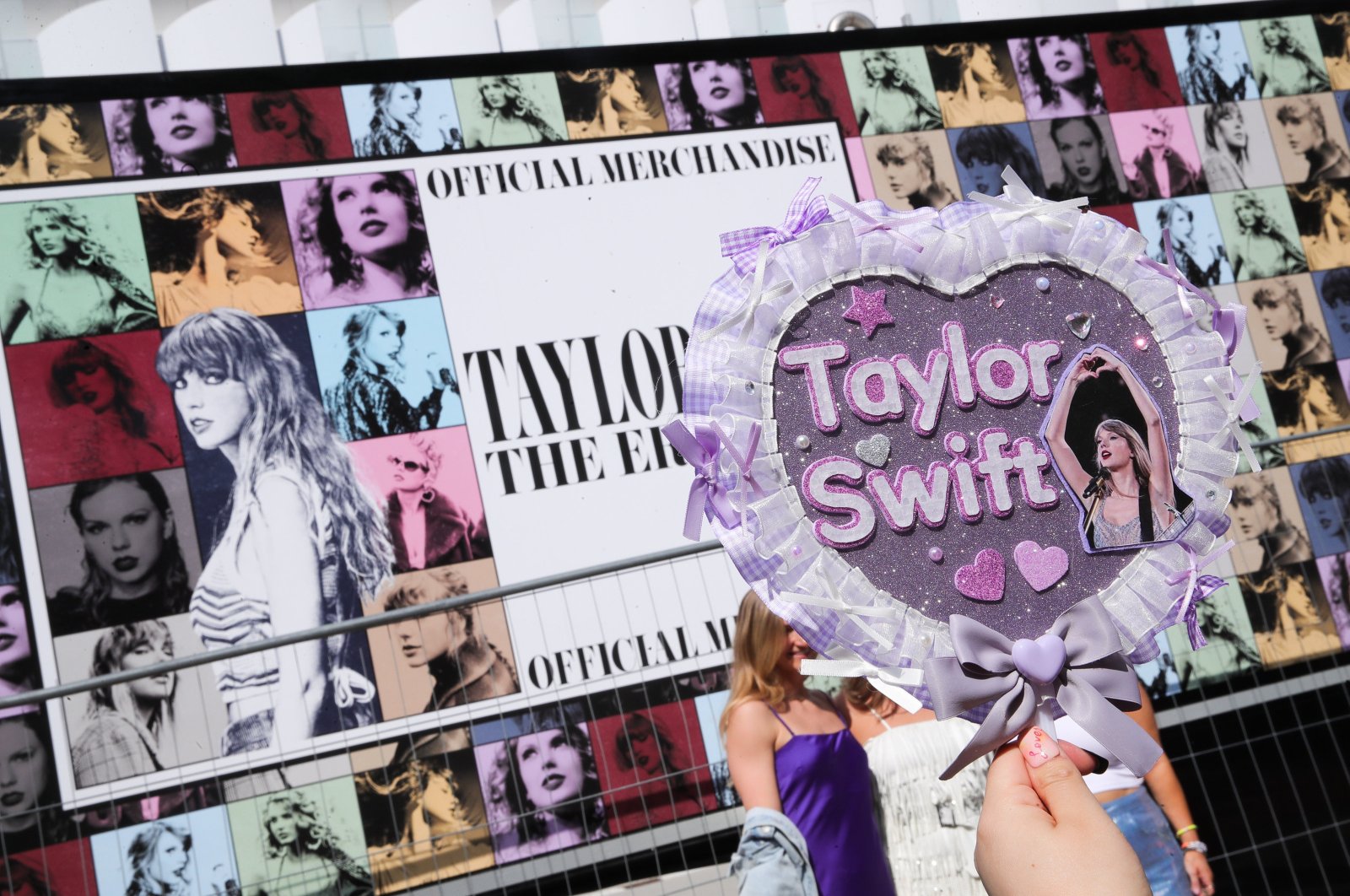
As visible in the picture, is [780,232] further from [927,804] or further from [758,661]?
[927,804]

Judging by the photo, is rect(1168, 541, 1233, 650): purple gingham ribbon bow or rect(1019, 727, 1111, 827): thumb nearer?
rect(1019, 727, 1111, 827): thumb

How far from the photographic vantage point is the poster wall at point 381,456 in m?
3.60

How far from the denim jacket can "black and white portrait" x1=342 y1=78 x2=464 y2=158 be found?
9.44ft

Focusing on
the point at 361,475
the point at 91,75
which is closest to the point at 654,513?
the point at 361,475

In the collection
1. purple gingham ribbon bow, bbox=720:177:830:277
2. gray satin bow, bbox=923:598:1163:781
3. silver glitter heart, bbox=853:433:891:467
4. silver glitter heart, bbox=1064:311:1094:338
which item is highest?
purple gingham ribbon bow, bbox=720:177:830:277

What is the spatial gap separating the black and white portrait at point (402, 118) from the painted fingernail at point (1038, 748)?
357 centimetres

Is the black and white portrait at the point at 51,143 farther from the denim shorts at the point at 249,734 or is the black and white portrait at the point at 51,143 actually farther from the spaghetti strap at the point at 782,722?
the spaghetti strap at the point at 782,722

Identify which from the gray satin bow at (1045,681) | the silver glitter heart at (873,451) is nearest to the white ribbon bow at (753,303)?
the silver glitter heart at (873,451)

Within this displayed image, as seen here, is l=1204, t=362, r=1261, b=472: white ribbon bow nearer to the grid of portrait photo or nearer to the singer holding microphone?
the singer holding microphone

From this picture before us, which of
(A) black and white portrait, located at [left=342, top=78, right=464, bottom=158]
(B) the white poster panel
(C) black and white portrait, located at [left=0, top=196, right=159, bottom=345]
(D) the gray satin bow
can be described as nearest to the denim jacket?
(D) the gray satin bow

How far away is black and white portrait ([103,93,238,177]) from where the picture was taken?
3908 millimetres

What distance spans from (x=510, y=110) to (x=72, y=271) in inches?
63.4

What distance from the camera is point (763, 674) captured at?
8.05 feet

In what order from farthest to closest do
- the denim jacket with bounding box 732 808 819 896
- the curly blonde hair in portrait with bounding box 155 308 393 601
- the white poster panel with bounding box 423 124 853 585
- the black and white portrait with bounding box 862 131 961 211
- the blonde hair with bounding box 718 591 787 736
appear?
the black and white portrait with bounding box 862 131 961 211 → the white poster panel with bounding box 423 124 853 585 → the curly blonde hair in portrait with bounding box 155 308 393 601 → the blonde hair with bounding box 718 591 787 736 → the denim jacket with bounding box 732 808 819 896
